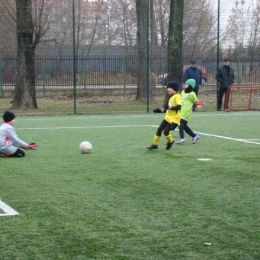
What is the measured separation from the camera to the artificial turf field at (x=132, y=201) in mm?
5418

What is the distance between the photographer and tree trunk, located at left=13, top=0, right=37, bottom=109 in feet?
77.4

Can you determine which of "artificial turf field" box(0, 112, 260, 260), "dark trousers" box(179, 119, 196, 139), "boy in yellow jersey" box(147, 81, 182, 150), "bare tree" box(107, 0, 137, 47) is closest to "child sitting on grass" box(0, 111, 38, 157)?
"artificial turf field" box(0, 112, 260, 260)

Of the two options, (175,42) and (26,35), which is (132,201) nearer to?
(26,35)

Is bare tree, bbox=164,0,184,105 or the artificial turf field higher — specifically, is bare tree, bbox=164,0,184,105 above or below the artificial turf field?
above

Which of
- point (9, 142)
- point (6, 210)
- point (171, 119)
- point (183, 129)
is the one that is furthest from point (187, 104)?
point (6, 210)

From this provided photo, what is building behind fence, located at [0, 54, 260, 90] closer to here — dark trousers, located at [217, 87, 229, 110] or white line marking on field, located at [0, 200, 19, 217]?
dark trousers, located at [217, 87, 229, 110]

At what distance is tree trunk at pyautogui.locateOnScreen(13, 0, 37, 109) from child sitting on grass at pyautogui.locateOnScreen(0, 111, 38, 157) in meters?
13.4

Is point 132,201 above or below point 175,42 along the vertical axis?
below

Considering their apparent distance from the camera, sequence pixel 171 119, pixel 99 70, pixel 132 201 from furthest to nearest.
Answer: pixel 99 70
pixel 171 119
pixel 132 201

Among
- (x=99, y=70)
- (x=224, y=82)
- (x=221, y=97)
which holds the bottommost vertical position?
(x=221, y=97)

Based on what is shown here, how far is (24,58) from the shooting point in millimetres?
23984

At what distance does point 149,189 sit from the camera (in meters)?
8.02

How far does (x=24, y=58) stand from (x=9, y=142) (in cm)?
1362

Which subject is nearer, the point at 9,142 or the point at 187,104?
the point at 9,142
